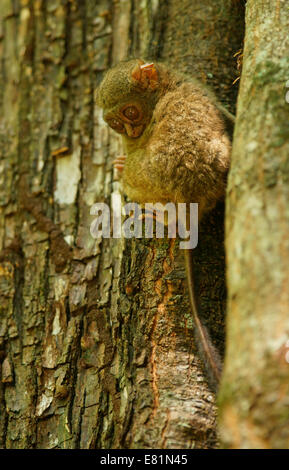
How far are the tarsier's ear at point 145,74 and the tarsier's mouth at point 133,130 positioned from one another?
295 millimetres

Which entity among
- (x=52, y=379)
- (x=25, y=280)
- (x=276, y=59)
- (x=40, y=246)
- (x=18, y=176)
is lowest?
(x=52, y=379)

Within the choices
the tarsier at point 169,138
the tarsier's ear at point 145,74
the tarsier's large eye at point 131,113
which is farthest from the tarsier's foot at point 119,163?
the tarsier's ear at point 145,74

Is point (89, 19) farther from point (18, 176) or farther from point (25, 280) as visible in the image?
point (25, 280)

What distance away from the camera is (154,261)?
3133 millimetres

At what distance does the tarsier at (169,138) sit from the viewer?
2.92 meters

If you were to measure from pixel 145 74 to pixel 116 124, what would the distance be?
1.27 ft

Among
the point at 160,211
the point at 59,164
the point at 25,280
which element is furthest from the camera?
the point at 59,164

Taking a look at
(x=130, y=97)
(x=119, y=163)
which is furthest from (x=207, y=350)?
(x=130, y=97)

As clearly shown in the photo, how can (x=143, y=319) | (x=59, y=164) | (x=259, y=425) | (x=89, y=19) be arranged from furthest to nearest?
(x=89, y=19)
(x=59, y=164)
(x=143, y=319)
(x=259, y=425)

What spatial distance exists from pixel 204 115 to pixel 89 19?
6.05 ft

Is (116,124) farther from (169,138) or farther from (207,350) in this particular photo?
(207,350)

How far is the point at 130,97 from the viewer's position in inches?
142
